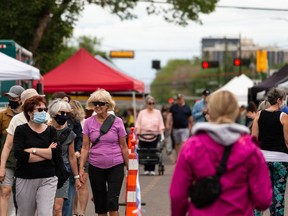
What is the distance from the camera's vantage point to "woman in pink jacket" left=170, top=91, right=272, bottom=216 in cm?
661

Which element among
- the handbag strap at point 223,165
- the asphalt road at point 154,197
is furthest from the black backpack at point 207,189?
the asphalt road at point 154,197

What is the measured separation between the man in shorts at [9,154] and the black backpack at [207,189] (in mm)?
4569

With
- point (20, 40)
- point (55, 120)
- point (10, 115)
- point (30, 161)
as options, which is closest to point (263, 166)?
point (30, 161)

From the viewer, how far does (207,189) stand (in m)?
6.54

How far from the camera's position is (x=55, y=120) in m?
11.3

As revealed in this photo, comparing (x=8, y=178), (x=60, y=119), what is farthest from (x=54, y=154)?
(x=8, y=178)

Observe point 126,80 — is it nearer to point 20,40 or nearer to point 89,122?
point 20,40

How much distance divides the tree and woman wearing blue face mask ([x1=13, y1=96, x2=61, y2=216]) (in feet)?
82.3

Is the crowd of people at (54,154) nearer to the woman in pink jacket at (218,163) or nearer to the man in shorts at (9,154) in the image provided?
the man in shorts at (9,154)

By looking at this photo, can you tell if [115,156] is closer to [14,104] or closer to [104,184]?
[104,184]

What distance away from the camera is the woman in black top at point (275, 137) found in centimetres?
1187

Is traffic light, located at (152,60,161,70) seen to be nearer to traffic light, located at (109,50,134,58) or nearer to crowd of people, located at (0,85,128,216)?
traffic light, located at (109,50,134,58)

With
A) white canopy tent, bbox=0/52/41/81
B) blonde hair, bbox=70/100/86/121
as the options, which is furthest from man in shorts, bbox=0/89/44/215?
white canopy tent, bbox=0/52/41/81

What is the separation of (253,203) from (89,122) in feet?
16.9
